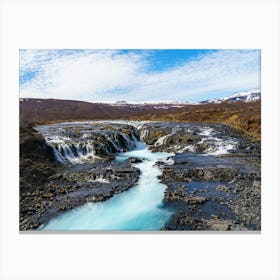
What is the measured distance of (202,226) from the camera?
403 centimetres

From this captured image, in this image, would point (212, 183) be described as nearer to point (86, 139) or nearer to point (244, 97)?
point (244, 97)

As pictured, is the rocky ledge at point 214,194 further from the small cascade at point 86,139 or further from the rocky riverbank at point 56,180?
the small cascade at point 86,139

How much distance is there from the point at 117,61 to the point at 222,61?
1.66 m

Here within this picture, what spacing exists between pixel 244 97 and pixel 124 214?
271cm

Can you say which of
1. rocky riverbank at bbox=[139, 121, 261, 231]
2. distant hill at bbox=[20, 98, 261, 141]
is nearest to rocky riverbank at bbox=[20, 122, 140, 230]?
distant hill at bbox=[20, 98, 261, 141]

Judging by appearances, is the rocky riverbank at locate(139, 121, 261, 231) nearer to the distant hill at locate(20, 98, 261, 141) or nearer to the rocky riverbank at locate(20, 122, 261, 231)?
the rocky riverbank at locate(20, 122, 261, 231)

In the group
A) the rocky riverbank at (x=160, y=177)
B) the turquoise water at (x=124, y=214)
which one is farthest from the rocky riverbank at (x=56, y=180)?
the turquoise water at (x=124, y=214)

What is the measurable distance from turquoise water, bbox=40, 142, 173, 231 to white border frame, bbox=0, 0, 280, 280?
14cm

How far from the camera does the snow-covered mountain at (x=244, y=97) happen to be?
4426mm

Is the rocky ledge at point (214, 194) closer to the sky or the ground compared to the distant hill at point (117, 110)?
closer to the ground

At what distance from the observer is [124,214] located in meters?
4.20
